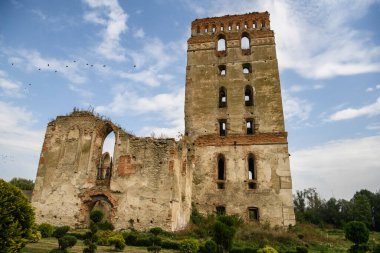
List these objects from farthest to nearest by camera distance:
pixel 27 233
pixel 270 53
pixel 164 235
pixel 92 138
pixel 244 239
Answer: pixel 270 53
pixel 92 138
pixel 244 239
pixel 164 235
pixel 27 233

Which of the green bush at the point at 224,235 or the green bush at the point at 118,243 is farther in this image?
the green bush at the point at 118,243

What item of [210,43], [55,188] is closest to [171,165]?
[55,188]

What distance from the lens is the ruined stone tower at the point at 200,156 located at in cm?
1634

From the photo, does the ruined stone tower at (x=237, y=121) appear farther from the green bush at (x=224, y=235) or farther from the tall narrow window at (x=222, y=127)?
the green bush at (x=224, y=235)

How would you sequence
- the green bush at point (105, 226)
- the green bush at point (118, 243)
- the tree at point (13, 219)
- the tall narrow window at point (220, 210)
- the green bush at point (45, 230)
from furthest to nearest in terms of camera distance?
the tall narrow window at point (220, 210), the green bush at point (105, 226), the green bush at point (45, 230), the green bush at point (118, 243), the tree at point (13, 219)

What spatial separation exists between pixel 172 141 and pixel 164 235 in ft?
15.8

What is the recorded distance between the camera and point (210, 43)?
84.6 feet

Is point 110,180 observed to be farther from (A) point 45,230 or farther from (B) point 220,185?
(B) point 220,185

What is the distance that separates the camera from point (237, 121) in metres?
22.7

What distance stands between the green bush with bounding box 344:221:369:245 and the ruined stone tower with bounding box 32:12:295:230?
650 centimetres

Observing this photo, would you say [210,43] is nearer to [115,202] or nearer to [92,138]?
[92,138]

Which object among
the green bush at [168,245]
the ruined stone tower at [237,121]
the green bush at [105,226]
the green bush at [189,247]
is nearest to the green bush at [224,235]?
the green bush at [189,247]

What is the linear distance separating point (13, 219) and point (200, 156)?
609 inches

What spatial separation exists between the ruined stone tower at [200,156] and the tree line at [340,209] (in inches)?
507
